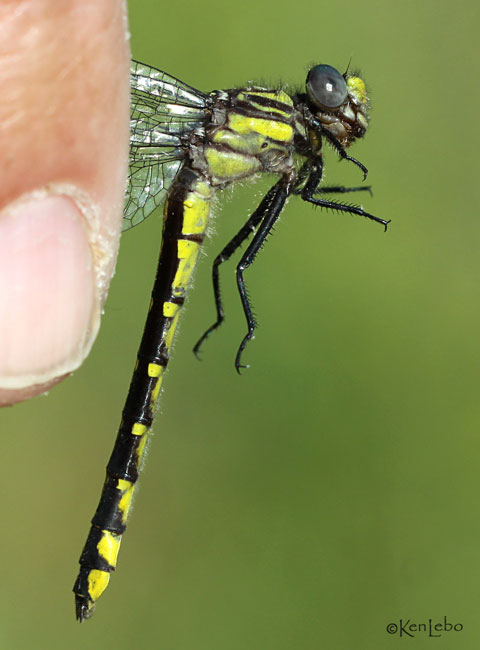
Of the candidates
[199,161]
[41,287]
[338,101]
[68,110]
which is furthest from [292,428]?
[68,110]

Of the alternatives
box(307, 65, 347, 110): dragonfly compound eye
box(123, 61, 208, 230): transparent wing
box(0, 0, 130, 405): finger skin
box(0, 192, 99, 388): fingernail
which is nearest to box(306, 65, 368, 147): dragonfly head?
box(307, 65, 347, 110): dragonfly compound eye

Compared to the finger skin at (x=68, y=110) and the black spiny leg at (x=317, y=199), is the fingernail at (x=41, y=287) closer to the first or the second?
the finger skin at (x=68, y=110)

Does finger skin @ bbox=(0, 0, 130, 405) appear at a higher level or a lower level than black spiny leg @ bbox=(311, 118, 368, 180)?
lower

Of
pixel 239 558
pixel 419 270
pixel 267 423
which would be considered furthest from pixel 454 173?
pixel 239 558

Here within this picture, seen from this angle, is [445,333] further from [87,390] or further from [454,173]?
[87,390]

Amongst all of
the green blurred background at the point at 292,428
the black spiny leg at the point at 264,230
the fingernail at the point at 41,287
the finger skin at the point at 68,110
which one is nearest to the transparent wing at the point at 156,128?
the black spiny leg at the point at 264,230

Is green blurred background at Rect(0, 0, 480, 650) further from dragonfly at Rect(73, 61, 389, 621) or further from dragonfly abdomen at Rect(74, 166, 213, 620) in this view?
dragonfly abdomen at Rect(74, 166, 213, 620)
